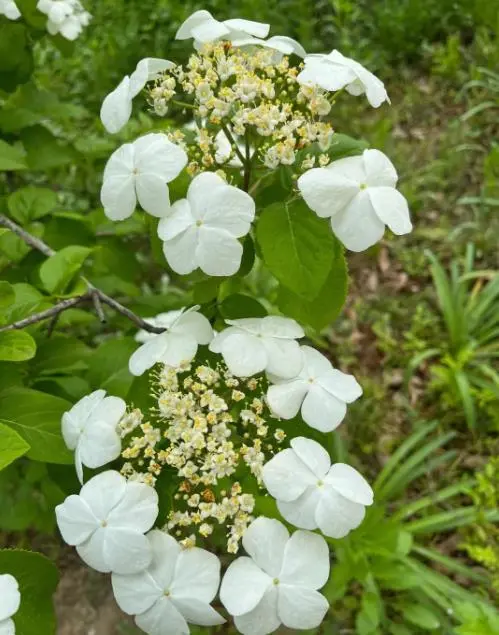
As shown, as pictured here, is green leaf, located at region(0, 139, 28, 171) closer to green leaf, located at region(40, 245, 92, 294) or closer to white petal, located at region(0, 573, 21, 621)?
green leaf, located at region(40, 245, 92, 294)

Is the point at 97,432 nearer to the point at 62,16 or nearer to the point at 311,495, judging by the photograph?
the point at 311,495

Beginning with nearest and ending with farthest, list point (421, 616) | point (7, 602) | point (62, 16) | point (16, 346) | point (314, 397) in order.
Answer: point (7, 602)
point (314, 397)
point (16, 346)
point (62, 16)
point (421, 616)

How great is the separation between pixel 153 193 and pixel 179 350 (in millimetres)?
208

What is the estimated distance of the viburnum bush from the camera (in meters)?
0.77

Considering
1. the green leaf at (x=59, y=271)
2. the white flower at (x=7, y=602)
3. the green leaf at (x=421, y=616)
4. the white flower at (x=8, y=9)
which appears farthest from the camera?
the green leaf at (x=421, y=616)

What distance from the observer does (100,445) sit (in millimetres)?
838

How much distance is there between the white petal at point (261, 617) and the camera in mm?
750

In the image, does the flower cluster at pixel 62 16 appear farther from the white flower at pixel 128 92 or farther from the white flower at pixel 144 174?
the white flower at pixel 144 174

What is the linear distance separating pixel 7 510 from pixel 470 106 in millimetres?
2829

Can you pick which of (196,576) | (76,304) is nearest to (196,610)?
(196,576)

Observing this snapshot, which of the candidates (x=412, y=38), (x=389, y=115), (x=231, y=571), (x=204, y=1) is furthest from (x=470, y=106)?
(x=231, y=571)

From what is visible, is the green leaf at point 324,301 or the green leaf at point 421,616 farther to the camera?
the green leaf at point 421,616

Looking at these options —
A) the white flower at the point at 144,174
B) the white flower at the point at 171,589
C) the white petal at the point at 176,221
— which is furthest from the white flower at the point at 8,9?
the white flower at the point at 171,589

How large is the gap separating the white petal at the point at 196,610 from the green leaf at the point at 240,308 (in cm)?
40
